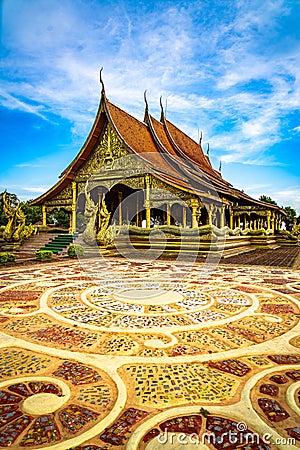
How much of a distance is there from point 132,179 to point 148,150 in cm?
247

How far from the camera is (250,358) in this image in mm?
2408

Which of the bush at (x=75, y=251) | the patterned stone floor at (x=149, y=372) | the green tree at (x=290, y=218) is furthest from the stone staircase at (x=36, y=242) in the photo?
the green tree at (x=290, y=218)

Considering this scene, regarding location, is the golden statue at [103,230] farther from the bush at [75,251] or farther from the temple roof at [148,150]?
the temple roof at [148,150]

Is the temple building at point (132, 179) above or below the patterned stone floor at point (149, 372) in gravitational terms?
above

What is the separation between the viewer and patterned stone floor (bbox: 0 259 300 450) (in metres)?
1.53

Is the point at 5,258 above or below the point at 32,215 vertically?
below

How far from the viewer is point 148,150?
16.7m

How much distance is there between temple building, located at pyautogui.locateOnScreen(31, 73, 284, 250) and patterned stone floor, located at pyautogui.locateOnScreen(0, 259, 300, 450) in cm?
863

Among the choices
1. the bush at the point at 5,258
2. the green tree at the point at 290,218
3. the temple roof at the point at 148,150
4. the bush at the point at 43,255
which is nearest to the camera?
the bush at the point at 5,258

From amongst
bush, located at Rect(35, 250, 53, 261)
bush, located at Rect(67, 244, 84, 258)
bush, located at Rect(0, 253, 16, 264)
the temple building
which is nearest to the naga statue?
the temple building

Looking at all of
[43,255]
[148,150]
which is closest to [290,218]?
[148,150]

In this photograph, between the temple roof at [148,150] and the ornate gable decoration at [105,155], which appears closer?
the temple roof at [148,150]

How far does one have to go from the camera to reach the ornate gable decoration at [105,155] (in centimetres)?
1559

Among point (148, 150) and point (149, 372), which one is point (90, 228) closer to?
point (148, 150)
